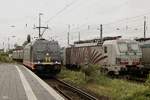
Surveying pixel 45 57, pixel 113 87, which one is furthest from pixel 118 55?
pixel 113 87

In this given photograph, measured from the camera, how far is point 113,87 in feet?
78.5

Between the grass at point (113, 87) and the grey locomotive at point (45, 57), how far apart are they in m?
2.05

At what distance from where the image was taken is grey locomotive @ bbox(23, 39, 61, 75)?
107 feet

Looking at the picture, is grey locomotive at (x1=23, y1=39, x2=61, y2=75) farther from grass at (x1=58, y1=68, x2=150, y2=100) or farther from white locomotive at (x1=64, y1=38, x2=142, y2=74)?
white locomotive at (x1=64, y1=38, x2=142, y2=74)

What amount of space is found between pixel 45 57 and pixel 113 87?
10.2 metres

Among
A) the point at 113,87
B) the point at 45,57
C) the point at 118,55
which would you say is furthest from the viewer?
the point at 45,57

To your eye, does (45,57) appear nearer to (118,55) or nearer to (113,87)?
(118,55)

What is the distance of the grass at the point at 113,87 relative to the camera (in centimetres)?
1628

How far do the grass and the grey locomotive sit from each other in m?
2.05

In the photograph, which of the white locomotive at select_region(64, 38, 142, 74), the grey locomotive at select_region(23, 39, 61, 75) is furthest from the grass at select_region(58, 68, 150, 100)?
the white locomotive at select_region(64, 38, 142, 74)

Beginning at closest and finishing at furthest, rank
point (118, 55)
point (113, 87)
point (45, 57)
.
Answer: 1. point (113, 87)
2. point (118, 55)
3. point (45, 57)

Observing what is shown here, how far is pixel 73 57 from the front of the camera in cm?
4562

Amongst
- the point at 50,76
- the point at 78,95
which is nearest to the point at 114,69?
the point at 50,76

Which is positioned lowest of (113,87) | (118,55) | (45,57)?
(113,87)
